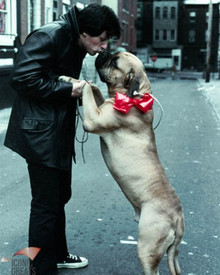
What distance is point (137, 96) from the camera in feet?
9.63

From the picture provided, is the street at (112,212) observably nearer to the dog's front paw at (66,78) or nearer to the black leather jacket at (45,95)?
the black leather jacket at (45,95)

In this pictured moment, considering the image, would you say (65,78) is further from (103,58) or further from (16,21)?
(16,21)

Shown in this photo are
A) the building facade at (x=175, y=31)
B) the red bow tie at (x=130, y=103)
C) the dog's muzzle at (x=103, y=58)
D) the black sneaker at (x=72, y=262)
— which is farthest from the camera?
the building facade at (x=175, y=31)

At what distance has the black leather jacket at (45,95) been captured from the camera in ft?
9.19

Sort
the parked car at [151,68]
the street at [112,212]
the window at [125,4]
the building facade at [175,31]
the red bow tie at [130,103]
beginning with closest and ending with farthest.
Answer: the red bow tie at [130,103] → the street at [112,212] → the window at [125,4] → the parked car at [151,68] → the building facade at [175,31]

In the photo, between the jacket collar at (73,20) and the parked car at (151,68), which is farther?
the parked car at (151,68)

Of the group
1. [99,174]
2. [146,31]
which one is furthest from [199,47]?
[99,174]

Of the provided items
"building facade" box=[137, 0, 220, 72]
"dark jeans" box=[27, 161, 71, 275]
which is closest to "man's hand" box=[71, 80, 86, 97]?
"dark jeans" box=[27, 161, 71, 275]

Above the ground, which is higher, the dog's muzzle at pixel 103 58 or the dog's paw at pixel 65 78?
the dog's muzzle at pixel 103 58

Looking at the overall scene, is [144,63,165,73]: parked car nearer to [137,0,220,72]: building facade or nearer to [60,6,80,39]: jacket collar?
[137,0,220,72]: building facade

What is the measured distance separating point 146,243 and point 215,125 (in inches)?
357

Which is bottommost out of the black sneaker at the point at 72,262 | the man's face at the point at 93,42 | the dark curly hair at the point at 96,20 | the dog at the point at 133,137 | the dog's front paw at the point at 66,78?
the black sneaker at the point at 72,262

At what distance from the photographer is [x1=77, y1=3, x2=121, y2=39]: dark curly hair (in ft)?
9.32

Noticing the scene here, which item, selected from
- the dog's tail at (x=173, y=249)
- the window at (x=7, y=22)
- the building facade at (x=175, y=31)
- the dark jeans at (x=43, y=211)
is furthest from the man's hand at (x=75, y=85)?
the building facade at (x=175, y=31)
